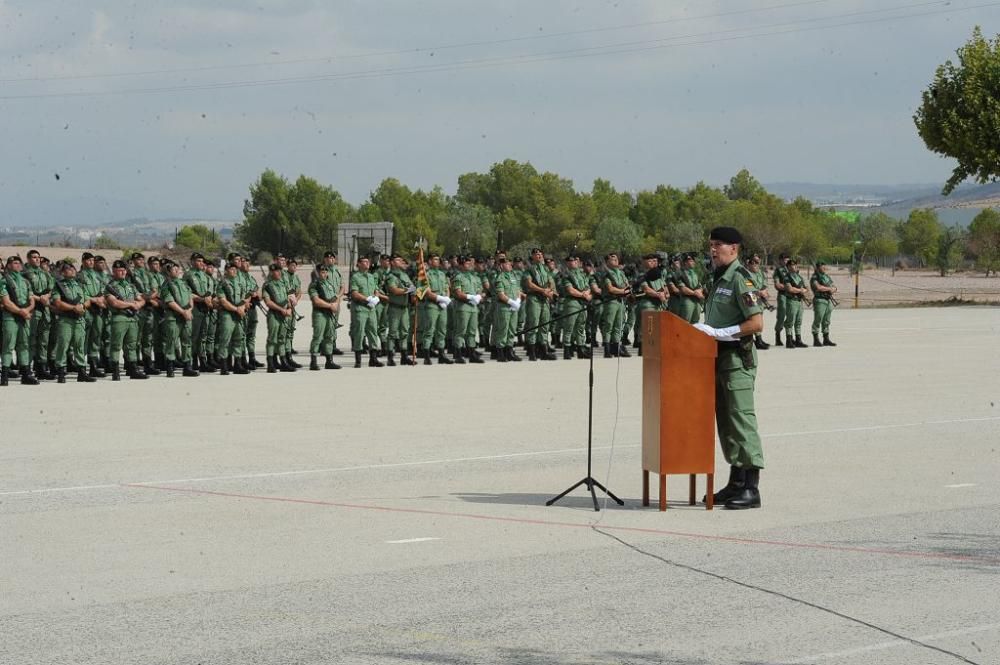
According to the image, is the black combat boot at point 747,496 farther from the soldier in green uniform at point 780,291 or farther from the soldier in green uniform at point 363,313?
the soldier in green uniform at point 780,291

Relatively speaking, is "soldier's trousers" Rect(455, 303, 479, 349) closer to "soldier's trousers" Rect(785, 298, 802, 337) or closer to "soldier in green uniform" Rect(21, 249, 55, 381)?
"soldier in green uniform" Rect(21, 249, 55, 381)

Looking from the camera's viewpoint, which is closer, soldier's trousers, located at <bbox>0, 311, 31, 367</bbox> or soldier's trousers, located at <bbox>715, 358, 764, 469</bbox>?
soldier's trousers, located at <bbox>715, 358, 764, 469</bbox>

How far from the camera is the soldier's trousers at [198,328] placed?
72.6 feet

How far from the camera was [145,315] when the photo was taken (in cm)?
2198

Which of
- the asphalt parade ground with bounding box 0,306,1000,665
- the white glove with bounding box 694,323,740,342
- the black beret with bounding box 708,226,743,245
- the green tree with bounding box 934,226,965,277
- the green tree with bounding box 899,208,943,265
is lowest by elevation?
the asphalt parade ground with bounding box 0,306,1000,665

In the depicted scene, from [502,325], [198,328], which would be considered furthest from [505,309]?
[198,328]

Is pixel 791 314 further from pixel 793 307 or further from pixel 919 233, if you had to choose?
pixel 919 233

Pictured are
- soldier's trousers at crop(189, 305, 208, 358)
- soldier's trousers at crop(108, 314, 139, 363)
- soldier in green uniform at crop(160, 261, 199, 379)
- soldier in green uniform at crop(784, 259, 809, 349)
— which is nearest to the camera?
soldier's trousers at crop(108, 314, 139, 363)

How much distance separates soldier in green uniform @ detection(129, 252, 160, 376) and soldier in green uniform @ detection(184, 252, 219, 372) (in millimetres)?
608

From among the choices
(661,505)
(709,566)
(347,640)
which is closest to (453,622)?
(347,640)

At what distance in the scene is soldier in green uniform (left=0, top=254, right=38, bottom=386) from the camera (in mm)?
19859

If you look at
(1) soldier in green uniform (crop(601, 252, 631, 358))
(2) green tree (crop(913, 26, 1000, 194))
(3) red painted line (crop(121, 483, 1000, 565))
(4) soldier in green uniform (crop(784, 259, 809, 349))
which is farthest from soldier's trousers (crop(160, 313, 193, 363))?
(2) green tree (crop(913, 26, 1000, 194))

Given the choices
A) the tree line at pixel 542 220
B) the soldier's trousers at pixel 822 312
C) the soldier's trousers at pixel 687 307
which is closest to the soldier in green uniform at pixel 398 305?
the soldier's trousers at pixel 687 307

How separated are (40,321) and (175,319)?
194 cm
